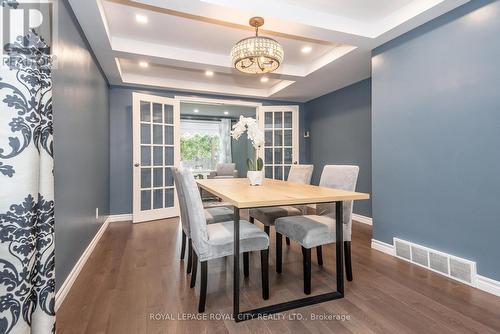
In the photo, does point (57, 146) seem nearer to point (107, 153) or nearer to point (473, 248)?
point (107, 153)

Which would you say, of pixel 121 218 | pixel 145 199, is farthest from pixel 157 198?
pixel 121 218

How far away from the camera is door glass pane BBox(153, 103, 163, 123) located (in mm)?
4285

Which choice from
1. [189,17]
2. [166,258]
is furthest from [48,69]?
[166,258]

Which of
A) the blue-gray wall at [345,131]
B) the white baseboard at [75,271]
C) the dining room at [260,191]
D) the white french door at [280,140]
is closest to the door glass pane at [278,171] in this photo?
the white french door at [280,140]

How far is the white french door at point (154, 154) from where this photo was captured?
409 cm

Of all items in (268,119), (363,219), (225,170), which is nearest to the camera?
(363,219)

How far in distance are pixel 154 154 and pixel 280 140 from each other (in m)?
2.54

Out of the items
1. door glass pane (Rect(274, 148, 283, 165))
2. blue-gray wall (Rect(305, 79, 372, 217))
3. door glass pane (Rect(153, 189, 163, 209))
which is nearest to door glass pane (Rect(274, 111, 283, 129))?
door glass pane (Rect(274, 148, 283, 165))

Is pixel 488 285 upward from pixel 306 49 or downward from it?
downward

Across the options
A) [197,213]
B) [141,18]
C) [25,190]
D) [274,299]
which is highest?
[141,18]

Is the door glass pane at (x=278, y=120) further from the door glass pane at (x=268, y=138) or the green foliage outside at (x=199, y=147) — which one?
the green foliage outside at (x=199, y=147)

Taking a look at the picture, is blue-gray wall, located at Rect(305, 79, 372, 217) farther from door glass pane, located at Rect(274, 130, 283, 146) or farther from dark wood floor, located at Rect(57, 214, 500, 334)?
dark wood floor, located at Rect(57, 214, 500, 334)

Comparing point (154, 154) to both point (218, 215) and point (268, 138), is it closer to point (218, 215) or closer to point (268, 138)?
point (268, 138)

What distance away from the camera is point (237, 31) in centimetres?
284
